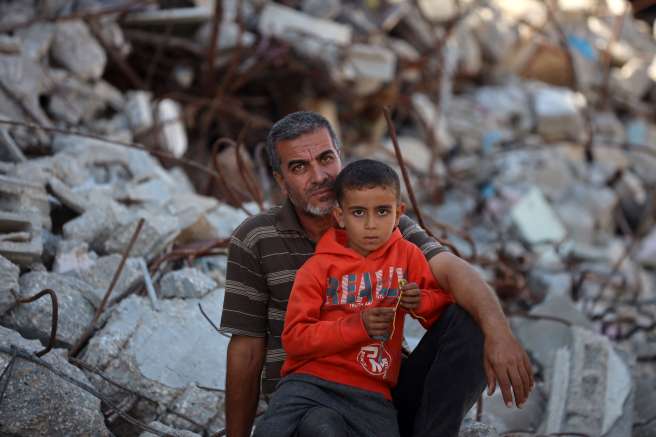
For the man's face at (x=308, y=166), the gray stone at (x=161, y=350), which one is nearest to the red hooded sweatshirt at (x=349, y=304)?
the man's face at (x=308, y=166)

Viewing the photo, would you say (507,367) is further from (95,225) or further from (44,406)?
(95,225)

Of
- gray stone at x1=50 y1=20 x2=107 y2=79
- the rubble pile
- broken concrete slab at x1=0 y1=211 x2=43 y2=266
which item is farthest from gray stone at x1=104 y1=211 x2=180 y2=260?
gray stone at x1=50 y1=20 x2=107 y2=79

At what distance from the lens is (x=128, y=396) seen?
2.98 m

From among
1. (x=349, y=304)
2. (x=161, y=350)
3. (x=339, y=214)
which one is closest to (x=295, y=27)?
(x=161, y=350)

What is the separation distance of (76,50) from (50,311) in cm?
348

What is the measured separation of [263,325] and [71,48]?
4.27 meters

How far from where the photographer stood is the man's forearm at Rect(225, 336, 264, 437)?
2.47 meters

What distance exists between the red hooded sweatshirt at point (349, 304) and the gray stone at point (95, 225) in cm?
195

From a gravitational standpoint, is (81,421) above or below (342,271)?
below

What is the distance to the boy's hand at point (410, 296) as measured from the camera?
2.12 meters

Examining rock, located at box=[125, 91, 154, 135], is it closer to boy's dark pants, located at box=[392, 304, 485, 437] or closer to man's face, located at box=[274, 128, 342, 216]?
man's face, located at box=[274, 128, 342, 216]

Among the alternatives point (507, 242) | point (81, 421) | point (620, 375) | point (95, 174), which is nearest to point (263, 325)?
point (81, 421)

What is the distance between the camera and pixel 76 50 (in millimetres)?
5930

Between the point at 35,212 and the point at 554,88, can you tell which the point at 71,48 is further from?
the point at 554,88
